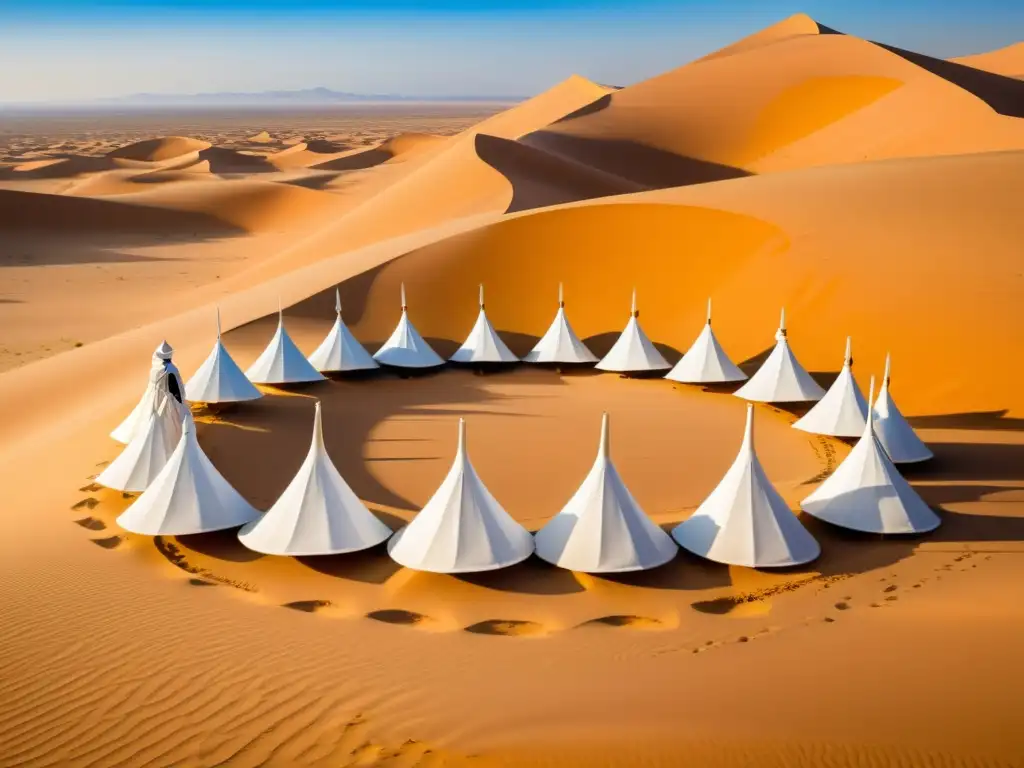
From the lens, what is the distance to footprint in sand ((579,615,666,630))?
37.0ft

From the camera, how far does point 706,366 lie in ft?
72.6

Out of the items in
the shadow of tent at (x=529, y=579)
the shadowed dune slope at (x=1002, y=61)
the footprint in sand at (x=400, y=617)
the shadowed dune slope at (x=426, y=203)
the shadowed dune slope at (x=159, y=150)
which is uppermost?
the shadowed dune slope at (x=1002, y=61)

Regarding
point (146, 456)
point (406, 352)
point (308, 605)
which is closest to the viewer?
point (308, 605)

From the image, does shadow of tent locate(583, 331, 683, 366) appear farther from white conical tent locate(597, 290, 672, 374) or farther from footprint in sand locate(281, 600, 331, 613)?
footprint in sand locate(281, 600, 331, 613)

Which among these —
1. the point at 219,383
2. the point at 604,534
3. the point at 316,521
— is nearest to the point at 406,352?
the point at 219,383

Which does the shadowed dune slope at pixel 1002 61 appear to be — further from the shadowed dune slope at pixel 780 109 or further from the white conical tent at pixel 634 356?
the white conical tent at pixel 634 356

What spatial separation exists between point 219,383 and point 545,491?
738cm

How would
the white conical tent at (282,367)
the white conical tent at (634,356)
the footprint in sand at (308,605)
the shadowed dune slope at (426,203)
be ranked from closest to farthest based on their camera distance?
the footprint in sand at (308,605) < the white conical tent at (282,367) < the white conical tent at (634,356) < the shadowed dune slope at (426,203)

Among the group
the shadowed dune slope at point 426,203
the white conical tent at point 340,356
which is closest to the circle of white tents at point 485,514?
the white conical tent at point 340,356

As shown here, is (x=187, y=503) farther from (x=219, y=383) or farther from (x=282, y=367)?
(x=282, y=367)

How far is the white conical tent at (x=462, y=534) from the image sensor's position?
40.6 feet

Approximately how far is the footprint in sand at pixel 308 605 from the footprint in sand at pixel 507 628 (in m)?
1.88

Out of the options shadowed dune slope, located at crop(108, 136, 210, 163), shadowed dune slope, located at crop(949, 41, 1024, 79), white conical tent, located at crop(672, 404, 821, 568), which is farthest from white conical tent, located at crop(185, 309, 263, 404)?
shadowed dune slope, located at crop(108, 136, 210, 163)

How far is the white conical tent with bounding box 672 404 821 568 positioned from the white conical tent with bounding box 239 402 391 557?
4.31 metres
